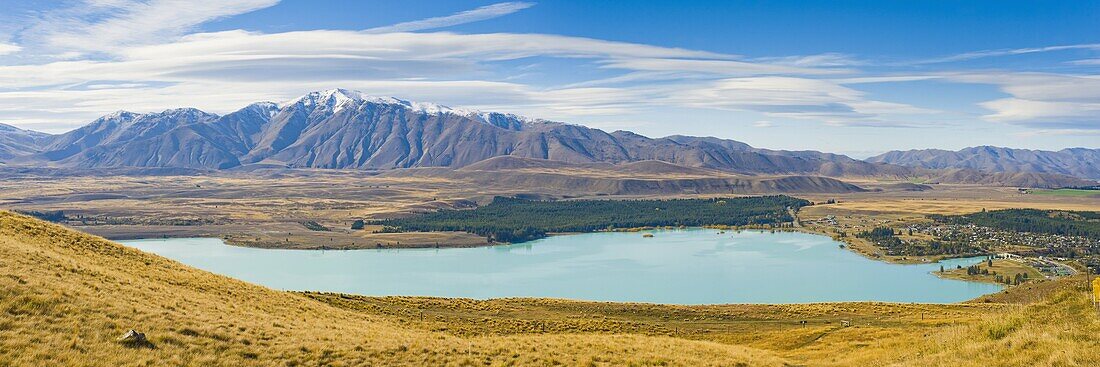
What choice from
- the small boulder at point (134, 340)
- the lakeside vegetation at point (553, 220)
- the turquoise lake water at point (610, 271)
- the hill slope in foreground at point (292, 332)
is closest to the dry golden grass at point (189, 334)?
→ the hill slope in foreground at point (292, 332)

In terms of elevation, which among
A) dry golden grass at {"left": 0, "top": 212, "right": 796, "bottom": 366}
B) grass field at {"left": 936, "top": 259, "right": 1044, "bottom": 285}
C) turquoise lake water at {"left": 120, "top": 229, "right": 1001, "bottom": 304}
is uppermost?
dry golden grass at {"left": 0, "top": 212, "right": 796, "bottom": 366}

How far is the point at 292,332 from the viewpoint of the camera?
19125 millimetres

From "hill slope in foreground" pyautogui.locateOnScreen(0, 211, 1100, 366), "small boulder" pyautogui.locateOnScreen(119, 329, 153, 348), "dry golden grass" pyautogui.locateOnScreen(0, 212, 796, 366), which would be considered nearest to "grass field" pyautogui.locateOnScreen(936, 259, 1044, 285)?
"hill slope in foreground" pyautogui.locateOnScreen(0, 211, 1100, 366)

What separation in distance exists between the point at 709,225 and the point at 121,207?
474ft

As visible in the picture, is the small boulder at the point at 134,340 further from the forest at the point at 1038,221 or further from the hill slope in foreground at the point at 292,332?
the forest at the point at 1038,221

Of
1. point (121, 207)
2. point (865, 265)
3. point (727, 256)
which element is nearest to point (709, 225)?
point (727, 256)

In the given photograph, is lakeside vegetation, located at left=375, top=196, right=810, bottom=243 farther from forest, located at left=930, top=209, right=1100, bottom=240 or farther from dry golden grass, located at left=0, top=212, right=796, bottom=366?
dry golden grass, located at left=0, top=212, right=796, bottom=366

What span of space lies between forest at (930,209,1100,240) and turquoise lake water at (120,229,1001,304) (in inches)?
1663

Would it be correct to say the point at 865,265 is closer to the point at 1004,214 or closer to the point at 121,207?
the point at 1004,214

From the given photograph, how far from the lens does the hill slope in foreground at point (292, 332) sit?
14.4m

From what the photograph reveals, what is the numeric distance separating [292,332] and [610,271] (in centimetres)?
8298

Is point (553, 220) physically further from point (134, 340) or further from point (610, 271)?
point (134, 340)

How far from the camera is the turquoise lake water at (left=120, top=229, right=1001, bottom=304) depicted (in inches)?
3253

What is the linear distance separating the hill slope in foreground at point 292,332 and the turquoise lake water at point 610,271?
49716 millimetres
